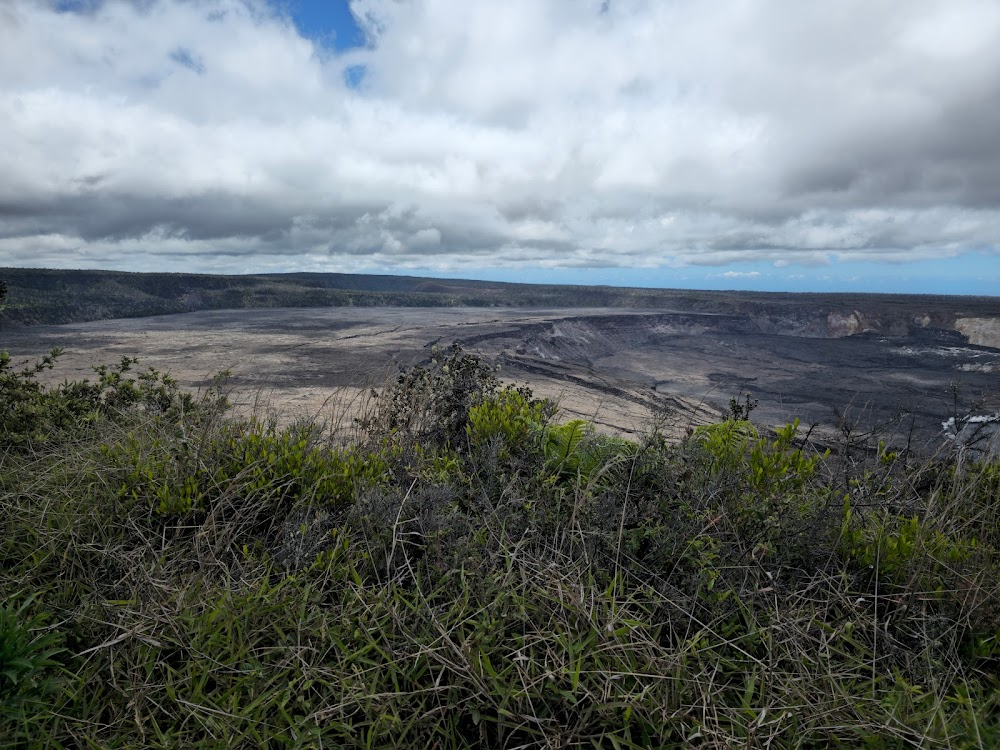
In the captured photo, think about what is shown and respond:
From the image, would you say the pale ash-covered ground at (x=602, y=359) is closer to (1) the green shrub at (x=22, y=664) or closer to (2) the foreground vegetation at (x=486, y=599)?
(2) the foreground vegetation at (x=486, y=599)

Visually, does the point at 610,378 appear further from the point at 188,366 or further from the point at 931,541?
the point at 931,541

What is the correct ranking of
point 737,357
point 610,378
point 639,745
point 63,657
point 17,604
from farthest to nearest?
point 737,357
point 610,378
point 17,604
point 63,657
point 639,745

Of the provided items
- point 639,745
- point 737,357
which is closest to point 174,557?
point 639,745

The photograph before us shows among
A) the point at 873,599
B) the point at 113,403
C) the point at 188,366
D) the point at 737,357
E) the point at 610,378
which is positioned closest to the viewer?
the point at 873,599

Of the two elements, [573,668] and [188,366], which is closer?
[573,668]

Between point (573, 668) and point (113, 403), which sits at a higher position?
point (113, 403)

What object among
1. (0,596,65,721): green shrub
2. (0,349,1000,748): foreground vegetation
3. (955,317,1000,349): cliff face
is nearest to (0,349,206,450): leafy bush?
(0,349,1000,748): foreground vegetation

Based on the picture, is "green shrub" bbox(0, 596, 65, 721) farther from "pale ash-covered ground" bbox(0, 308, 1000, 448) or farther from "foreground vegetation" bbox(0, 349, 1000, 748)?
"pale ash-covered ground" bbox(0, 308, 1000, 448)
